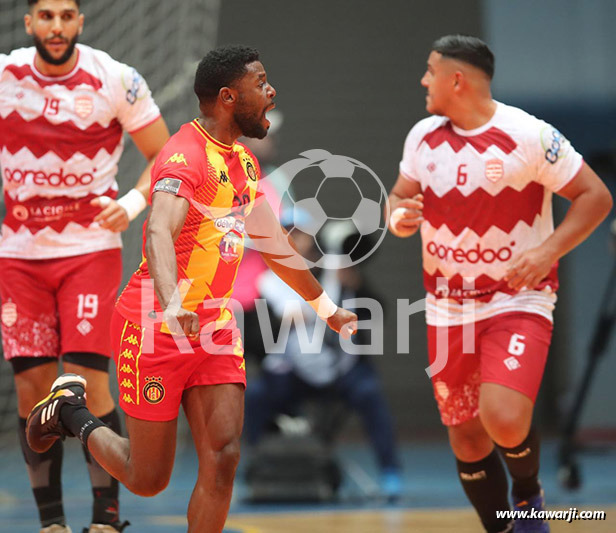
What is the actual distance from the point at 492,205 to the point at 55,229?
6.43 ft

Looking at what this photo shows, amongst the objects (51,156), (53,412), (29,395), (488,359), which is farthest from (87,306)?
(488,359)

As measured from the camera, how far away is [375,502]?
6.72 metres

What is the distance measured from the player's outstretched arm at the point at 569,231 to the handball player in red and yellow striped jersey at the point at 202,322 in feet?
4.10

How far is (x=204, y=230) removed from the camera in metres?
3.60

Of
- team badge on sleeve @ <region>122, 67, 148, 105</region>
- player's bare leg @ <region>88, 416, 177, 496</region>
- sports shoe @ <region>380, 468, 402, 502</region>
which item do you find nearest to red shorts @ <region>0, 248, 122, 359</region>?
team badge on sleeve @ <region>122, 67, 148, 105</region>

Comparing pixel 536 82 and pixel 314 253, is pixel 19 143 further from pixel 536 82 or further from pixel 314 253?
pixel 536 82

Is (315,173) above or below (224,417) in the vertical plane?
below

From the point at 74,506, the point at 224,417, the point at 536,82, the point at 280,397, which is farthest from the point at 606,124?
the point at 224,417

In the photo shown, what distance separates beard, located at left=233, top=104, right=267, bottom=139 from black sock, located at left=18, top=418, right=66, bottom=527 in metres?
1.73

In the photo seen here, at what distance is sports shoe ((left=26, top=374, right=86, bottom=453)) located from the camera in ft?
13.2

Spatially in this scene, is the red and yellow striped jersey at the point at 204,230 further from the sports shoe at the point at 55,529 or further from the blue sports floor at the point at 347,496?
the blue sports floor at the point at 347,496

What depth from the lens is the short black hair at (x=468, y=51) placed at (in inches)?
175

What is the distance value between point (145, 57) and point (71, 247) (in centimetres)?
432

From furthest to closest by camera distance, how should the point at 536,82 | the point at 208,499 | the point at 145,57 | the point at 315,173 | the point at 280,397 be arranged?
the point at 315,173 < the point at 536,82 < the point at 145,57 < the point at 280,397 < the point at 208,499
